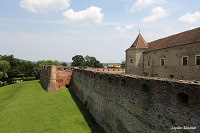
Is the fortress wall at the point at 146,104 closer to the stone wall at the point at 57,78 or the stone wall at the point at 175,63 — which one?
the stone wall at the point at 175,63

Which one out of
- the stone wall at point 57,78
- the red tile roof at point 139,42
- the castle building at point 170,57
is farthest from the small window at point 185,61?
the stone wall at point 57,78

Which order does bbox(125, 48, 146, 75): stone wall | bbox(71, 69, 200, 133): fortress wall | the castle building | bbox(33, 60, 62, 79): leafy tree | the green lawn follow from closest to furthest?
1. bbox(71, 69, 200, 133): fortress wall
2. the green lawn
3. the castle building
4. bbox(125, 48, 146, 75): stone wall
5. bbox(33, 60, 62, 79): leafy tree

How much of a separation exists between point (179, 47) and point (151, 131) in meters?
13.3

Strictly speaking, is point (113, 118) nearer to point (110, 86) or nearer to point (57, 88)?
point (110, 86)

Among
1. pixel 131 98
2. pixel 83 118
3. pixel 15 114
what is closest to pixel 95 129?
pixel 83 118

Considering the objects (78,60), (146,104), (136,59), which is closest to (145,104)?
(146,104)

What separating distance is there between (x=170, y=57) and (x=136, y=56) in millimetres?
5972

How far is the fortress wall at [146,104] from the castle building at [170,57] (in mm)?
10067

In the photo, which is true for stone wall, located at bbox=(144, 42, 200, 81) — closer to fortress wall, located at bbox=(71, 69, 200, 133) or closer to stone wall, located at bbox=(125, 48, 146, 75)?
stone wall, located at bbox=(125, 48, 146, 75)

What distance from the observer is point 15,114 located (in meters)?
13.7

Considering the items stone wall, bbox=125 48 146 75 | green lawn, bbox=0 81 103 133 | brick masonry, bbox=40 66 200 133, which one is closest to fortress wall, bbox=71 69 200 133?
brick masonry, bbox=40 66 200 133

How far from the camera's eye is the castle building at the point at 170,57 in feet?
47.5

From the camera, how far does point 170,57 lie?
17.3 metres

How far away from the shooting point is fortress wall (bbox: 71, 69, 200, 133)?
4.23 metres
